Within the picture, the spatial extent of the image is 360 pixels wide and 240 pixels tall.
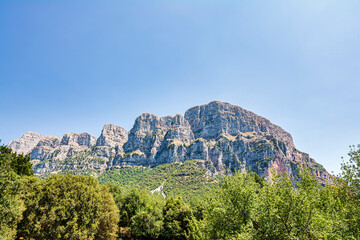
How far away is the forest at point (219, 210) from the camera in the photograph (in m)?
11.3

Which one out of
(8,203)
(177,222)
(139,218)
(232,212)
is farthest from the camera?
(139,218)

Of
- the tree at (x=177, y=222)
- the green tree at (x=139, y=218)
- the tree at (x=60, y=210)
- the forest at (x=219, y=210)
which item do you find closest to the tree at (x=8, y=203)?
the forest at (x=219, y=210)

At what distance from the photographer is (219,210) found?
1534 centimetres

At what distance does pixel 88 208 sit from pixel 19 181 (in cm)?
1040

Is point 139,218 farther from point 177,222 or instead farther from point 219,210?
point 219,210

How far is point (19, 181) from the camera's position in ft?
72.3

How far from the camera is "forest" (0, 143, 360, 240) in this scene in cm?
1132

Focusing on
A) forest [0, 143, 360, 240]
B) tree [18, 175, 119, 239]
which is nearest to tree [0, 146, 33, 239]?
forest [0, 143, 360, 240]

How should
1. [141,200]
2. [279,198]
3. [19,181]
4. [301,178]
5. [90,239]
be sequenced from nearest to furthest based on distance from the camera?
[279,198] → [301,178] → [19,181] → [90,239] → [141,200]

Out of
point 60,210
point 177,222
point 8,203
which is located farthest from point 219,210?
point 177,222

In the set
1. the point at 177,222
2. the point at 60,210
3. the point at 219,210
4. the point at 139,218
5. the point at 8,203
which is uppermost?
the point at 219,210

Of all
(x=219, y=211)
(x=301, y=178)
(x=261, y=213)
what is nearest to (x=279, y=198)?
(x=261, y=213)

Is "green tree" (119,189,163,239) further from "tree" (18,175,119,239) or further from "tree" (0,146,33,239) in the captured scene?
"tree" (0,146,33,239)

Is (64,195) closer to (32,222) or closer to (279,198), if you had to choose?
(32,222)
